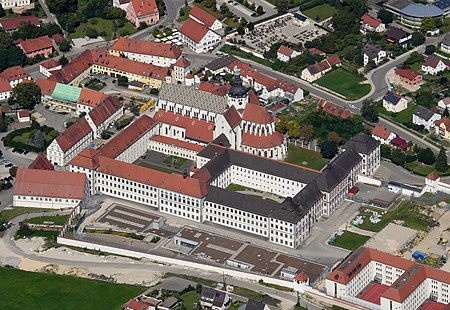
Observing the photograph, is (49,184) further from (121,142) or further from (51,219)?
(121,142)

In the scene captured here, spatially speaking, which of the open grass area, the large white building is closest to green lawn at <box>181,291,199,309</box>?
the large white building

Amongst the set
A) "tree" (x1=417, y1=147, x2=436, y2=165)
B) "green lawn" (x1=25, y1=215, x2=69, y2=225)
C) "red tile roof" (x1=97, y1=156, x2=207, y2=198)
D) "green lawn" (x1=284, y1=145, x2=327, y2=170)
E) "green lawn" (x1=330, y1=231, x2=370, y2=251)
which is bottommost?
"green lawn" (x1=284, y1=145, x2=327, y2=170)

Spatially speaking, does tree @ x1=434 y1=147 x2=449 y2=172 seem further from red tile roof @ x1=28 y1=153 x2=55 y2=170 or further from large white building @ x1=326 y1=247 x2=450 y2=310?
red tile roof @ x1=28 y1=153 x2=55 y2=170

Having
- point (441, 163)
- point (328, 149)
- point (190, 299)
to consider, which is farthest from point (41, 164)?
point (441, 163)

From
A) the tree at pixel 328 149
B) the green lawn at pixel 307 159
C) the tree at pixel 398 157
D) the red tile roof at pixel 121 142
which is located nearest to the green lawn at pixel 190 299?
the red tile roof at pixel 121 142

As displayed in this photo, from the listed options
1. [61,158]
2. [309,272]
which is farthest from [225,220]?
[61,158]

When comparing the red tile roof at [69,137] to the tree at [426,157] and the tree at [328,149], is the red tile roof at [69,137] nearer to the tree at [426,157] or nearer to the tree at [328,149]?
the tree at [328,149]

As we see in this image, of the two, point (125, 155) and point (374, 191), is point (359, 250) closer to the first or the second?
point (374, 191)
